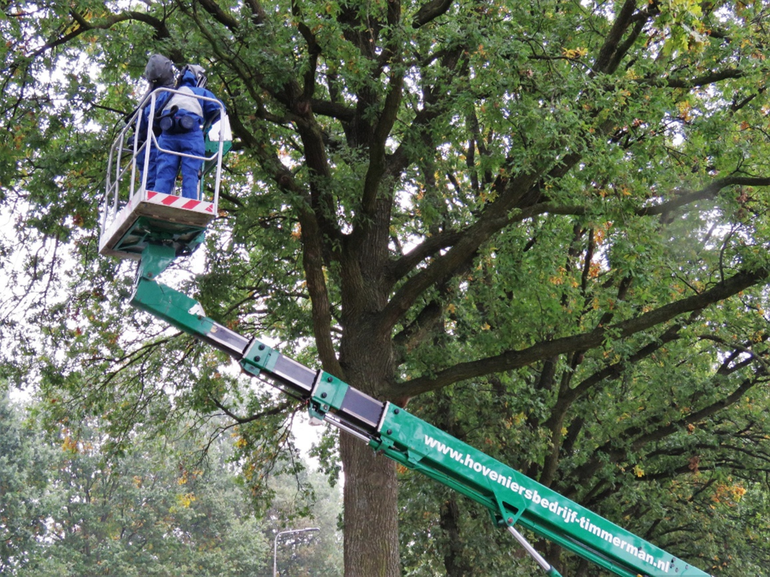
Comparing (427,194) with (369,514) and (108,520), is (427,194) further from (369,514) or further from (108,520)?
(108,520)

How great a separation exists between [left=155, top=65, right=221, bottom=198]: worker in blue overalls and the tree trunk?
178 inches

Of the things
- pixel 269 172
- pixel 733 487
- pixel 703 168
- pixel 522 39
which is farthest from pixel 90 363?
pixel 733 487

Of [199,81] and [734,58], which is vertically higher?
[734,58]

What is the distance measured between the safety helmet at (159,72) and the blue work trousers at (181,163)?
20.5 inches

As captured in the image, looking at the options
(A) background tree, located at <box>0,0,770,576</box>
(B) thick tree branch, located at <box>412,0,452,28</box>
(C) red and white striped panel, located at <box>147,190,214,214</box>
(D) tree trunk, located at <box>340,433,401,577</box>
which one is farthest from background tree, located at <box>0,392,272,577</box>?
(C) red and white striped panel, located at <box>147,190,214,214</box>

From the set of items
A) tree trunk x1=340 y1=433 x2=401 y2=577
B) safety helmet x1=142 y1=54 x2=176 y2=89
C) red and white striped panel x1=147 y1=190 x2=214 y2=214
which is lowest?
tree trunk x1=340 y1=433 x2=401 y2=577

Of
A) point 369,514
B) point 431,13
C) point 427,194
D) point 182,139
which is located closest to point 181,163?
point 182,139

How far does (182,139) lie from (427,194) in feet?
19.2

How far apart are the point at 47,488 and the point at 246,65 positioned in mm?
36046

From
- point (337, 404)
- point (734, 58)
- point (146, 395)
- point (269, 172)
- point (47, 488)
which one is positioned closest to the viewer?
point (337, 404)

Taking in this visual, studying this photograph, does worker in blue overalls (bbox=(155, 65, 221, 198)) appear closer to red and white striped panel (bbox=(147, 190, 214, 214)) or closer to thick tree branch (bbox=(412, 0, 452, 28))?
red and white striped panel (bbox=(147, 190, 214, 214))

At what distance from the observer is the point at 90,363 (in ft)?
42.2

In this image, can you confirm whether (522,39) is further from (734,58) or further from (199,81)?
(199,81)

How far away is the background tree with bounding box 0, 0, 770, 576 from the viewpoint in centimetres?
837
